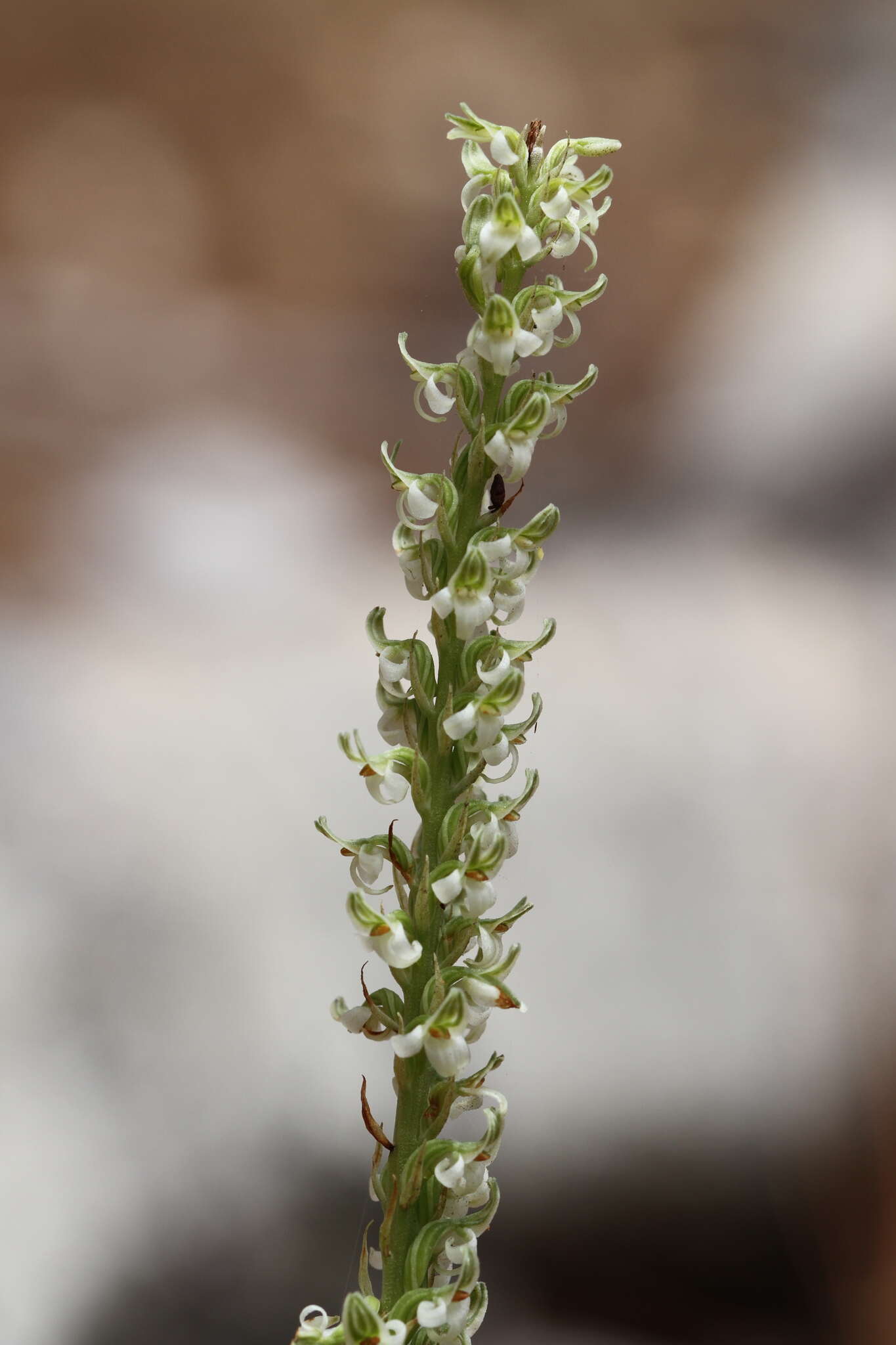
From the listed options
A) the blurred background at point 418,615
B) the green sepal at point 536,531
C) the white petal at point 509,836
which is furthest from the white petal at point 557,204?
the blurred background at point 418,615

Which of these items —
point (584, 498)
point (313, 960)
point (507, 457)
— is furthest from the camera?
point (584, 498)

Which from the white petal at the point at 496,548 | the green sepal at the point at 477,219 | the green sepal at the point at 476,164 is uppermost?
the green sepal at the point at 476,164

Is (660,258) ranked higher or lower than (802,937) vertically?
higher

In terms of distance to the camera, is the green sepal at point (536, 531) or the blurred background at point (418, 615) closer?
the green sepal at point (536, 531)

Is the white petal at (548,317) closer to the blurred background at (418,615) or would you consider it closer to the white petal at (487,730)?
the white petal at (487,730)

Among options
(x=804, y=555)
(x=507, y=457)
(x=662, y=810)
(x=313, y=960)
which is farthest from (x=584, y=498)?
(x=507, y=457)

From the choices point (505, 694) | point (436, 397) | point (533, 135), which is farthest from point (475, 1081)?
point (533, 135)

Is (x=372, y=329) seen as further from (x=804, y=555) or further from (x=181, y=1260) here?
(x=181, y=1260)

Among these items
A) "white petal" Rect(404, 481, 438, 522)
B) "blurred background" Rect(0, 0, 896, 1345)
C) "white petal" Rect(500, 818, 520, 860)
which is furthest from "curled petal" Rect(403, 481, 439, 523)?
"blurred background" Rect(0, 0, 896, 1345)
